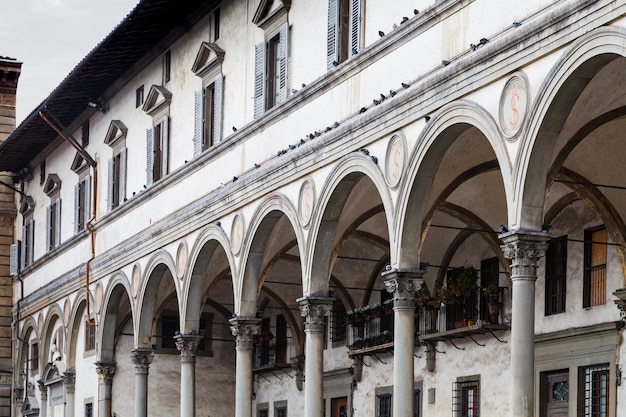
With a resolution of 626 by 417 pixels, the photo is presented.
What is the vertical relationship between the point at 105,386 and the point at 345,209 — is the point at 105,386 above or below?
below

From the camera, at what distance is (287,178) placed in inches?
859

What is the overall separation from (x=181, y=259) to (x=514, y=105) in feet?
41.3

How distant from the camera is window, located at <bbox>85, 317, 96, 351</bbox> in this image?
111 feet

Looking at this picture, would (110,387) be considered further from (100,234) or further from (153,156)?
(153,156)

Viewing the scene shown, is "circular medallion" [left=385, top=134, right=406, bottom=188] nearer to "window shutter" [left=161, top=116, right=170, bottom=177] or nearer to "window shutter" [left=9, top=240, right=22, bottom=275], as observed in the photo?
"window shutter" [left=161, top=116, right=170, bottom=177]

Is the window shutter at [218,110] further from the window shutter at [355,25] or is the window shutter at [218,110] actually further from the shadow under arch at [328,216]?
the window shutter at [355,25]

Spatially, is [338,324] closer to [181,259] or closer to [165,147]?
[181,259]

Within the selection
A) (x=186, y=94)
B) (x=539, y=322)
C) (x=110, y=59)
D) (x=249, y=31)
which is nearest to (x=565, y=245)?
(x=539, y=322)

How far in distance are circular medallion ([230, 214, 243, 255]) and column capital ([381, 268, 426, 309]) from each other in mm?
6059

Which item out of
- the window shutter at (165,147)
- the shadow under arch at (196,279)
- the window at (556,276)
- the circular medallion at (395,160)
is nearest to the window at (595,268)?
the window at (556,276)

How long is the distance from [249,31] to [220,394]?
11.2 meters

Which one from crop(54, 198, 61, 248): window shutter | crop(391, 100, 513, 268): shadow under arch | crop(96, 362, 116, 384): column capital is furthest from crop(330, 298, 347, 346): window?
crop(54, 198, 61, 248): window shutter

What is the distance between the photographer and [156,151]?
96.5ft

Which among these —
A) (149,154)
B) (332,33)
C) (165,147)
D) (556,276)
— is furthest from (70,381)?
(556,276)
